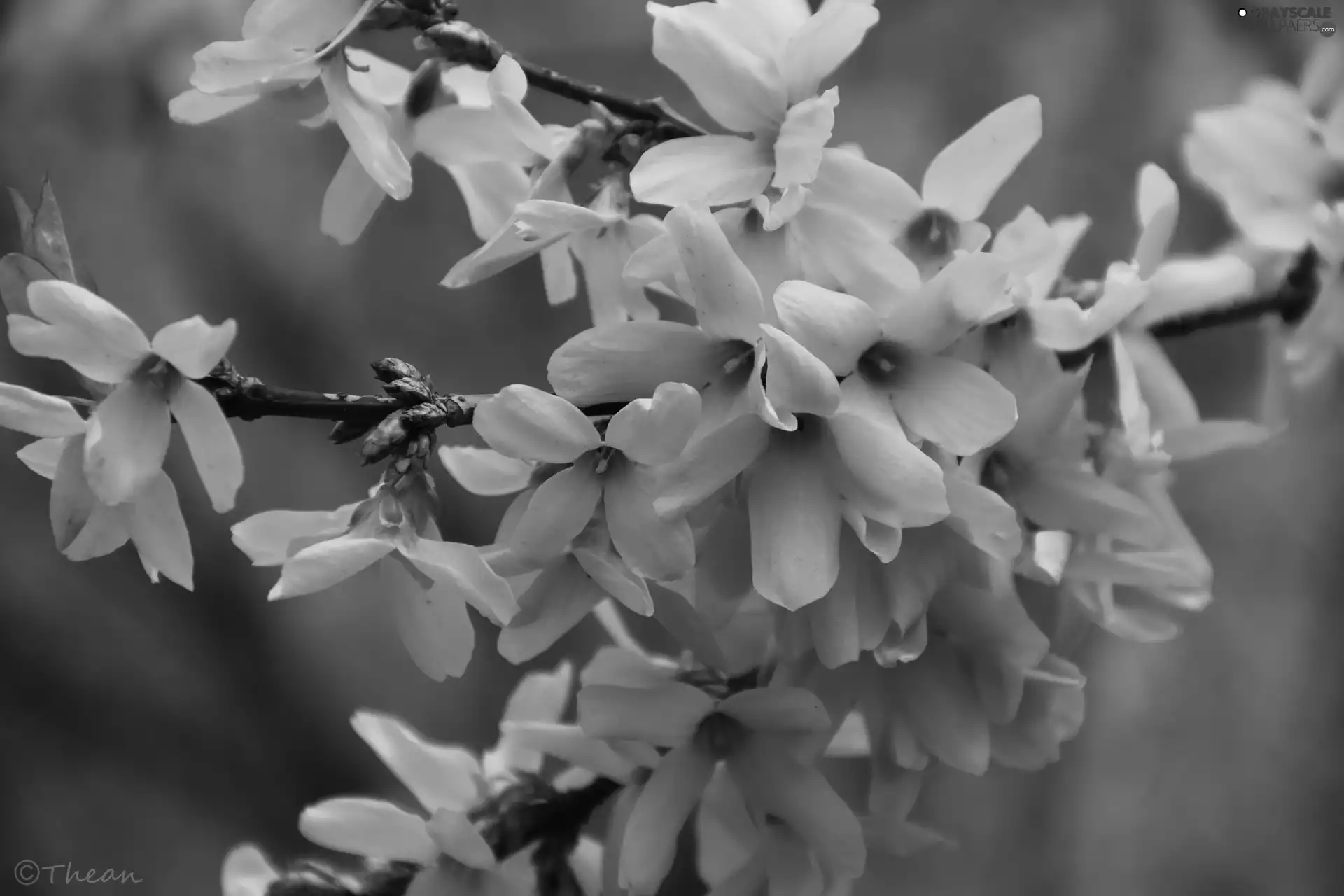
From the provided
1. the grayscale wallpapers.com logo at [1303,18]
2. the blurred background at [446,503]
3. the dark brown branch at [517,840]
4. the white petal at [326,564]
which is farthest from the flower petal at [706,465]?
the blurred background at [446,503]

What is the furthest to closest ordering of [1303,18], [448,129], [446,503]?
1. [446,503]
2. [1303,18]
3. [448,129]

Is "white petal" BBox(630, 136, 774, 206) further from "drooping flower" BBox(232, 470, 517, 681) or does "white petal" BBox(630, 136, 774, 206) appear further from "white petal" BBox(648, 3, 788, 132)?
"drooping flower" BBox(232, 470, 517, 681)

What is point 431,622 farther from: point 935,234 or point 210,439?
point 935,234

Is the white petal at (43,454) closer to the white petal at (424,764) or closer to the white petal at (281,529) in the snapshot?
the white petal at (281,529)

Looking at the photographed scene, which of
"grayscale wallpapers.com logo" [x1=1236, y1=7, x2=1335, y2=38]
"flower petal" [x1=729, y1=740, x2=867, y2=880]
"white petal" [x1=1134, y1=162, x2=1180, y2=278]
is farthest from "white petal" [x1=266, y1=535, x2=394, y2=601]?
"grayscale wallpapers.com logo" [x1=1236, y1=7, x2=1335, y2=38]

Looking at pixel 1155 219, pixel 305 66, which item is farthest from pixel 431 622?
pixel 1155 219

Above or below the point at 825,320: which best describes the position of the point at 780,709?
below
